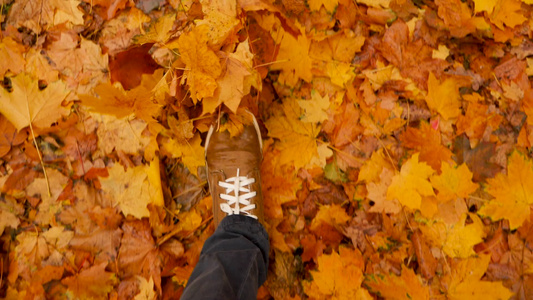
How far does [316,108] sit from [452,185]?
0.62 metres

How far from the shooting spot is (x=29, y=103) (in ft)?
3.96

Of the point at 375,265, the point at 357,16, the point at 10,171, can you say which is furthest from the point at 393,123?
the point at 10,171

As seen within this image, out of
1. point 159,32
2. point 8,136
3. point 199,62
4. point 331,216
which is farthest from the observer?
point 331,216

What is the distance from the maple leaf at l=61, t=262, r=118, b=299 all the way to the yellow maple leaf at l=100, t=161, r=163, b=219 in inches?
9.7

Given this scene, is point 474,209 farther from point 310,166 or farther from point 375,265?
point 310,166

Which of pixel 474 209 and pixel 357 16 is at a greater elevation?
pixel 357 16

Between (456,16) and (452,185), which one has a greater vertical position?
(456,16)

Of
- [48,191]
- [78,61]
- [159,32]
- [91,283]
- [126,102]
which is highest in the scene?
[159,32]

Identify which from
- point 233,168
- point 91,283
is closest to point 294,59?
point 233,168

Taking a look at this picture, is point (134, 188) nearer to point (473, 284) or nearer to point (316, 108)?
point (316, 108)

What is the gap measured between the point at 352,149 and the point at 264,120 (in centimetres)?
39

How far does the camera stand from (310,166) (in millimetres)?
1354

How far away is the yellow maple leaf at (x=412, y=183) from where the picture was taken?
1259 millimetres

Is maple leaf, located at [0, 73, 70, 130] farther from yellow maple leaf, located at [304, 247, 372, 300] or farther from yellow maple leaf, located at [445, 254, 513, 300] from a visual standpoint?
yellow maple leaf, located at [445, 254, 513, 300]
